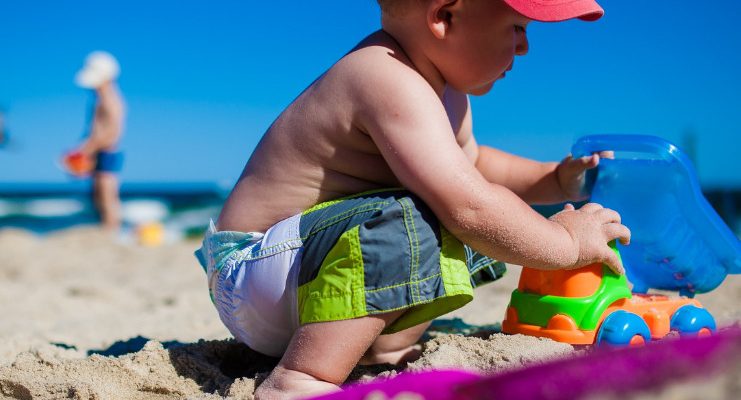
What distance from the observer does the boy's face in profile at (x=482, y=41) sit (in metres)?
1.61

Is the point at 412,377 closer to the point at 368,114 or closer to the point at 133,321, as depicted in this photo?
the point at 368,114

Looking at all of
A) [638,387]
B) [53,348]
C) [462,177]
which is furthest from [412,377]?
[53,348]

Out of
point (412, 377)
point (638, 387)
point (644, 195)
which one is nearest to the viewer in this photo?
point (638, 387)

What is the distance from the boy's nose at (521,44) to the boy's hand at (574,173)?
1.25ft

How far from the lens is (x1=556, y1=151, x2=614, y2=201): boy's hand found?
191 cm

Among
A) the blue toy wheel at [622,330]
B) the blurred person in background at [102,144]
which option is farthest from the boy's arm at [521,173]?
the blurred person in background at [102,144]

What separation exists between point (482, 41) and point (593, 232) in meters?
0.49

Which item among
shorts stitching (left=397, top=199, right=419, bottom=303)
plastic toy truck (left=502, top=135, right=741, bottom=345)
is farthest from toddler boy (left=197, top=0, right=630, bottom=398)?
plastic toy truck (left=502, top=135, right=741, bottom=345)

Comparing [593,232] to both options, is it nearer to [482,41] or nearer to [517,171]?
[482,41]

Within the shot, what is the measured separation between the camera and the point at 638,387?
73 cm

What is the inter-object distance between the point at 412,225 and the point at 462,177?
0.45 ft

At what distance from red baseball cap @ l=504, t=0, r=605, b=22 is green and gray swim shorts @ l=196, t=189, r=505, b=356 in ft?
1.55

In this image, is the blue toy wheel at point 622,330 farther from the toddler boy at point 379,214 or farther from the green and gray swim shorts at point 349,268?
the green and gray swim shorts at point 349,268

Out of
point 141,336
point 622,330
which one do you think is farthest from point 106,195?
point 622,330
